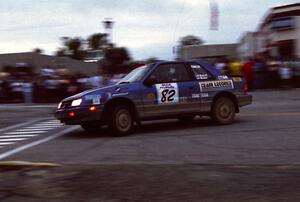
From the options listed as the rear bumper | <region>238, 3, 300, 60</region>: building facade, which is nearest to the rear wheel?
the rear bumper

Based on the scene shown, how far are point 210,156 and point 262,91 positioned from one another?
50.5 feet

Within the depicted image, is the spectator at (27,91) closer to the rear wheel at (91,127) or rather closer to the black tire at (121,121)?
the rear wheel at (91,127)

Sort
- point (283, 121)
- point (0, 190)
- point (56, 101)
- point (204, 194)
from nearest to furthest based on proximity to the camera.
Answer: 1. point (204, 194)
2. point (0, 190)
3. point (283, 121)
4. point (56, 101)

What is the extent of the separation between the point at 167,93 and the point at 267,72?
12.9 meters

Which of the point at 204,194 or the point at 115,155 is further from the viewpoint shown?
the point at 115,155

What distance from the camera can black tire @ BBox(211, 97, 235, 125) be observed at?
1188cm

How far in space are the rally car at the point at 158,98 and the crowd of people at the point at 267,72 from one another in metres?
10.6

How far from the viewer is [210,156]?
8.02 meters

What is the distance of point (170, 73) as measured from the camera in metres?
11.4

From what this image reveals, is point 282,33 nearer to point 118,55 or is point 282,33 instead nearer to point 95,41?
point 118,55

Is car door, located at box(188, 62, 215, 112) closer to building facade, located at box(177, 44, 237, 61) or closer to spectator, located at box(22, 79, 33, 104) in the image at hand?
spectator, located at box(22, 79, 33, 104)

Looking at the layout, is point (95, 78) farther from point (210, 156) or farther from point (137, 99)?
point (210, 156)

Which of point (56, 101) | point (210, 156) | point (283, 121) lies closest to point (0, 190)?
point (210, 156)

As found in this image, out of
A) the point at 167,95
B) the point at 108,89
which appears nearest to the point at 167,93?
the point at 167,95
